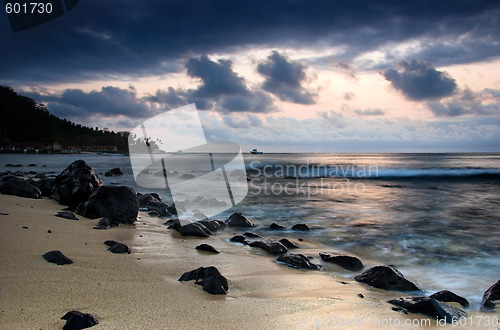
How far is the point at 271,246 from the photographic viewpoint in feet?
15.8

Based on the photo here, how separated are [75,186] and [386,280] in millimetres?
6831

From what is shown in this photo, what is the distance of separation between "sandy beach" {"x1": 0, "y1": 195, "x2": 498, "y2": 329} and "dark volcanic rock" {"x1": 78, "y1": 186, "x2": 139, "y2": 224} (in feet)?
4.33

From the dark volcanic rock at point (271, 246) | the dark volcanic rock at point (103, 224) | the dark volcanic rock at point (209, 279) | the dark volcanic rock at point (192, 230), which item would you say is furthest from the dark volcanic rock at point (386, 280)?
the dark volcanic rock at point (103, 224)

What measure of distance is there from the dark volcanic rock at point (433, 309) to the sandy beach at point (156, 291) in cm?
11

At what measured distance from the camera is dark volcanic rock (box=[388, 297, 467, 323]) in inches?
108

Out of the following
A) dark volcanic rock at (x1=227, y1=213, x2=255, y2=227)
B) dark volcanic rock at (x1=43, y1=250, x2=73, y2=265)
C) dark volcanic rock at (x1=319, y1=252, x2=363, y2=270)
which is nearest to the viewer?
dark volcanic rock at (x1=43, y1=250, x2=73, y2=265)

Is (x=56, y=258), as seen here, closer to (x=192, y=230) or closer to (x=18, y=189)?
(x=192, y=230)

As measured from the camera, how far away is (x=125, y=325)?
6.40ft

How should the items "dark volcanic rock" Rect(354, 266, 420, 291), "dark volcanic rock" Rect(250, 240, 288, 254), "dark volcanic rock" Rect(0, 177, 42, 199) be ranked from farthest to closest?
"dark volcanic rock" Rect(0, 177, 42, 199)
"dark volcanic rock" Rect(250, 240, 288, 254)
"dark volcanic rock" Rect(354, 266, 420, 291)

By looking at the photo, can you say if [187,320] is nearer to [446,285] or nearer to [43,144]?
[446,285]

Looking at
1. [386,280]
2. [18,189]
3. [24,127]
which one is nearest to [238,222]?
[386,280]

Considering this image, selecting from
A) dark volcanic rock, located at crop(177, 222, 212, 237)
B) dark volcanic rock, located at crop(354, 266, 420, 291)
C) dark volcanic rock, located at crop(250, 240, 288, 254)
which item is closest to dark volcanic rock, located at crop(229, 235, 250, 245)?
dark volcanic rock, located at crop(250, 240, 288, 254)

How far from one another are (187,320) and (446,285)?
3.56 m

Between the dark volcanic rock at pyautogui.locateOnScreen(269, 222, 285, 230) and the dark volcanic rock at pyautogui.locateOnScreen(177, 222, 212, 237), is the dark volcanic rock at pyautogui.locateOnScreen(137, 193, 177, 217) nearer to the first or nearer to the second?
the dark volcanic rock at pyautogui.locateOnScreen(177, 222, 212, 237)
